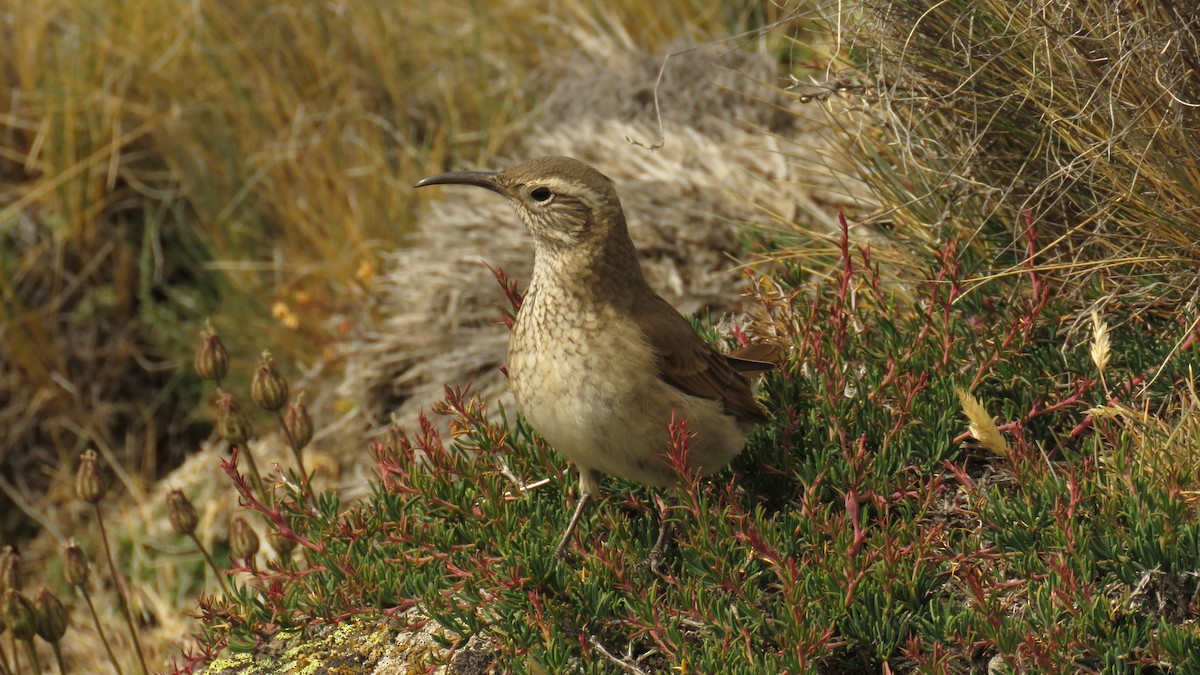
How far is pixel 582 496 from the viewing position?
392cm

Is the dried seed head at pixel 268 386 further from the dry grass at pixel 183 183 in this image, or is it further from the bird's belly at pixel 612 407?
the dry grass at pixel 183 183

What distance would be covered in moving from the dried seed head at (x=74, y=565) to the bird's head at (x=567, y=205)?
1869 mm

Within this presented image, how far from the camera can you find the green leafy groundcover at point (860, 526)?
10.6ft

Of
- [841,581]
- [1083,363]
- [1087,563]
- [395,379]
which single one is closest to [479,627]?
[841,581]

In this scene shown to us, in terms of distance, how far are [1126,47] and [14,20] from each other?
6.98m

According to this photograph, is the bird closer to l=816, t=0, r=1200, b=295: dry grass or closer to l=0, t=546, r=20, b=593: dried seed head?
l=816, t=0, r=1200, b=295: dry grass

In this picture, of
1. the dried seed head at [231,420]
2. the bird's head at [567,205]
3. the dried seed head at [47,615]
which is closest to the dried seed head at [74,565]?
the dried seed head at [47,615]

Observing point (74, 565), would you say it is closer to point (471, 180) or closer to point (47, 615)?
point (47, 615)

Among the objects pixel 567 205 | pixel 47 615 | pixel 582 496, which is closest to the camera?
pixel 582 496

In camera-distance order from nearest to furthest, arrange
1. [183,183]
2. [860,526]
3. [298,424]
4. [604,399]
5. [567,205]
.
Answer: [860,526] < [604,399] < [567,205] < [298,424] < [183,183]

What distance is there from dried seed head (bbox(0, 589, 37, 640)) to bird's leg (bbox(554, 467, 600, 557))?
173cm

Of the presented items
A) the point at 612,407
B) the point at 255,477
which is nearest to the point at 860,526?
the point at 612,407

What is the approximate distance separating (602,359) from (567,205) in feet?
2.04

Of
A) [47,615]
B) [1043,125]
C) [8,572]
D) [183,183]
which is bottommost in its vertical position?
[183,183]
